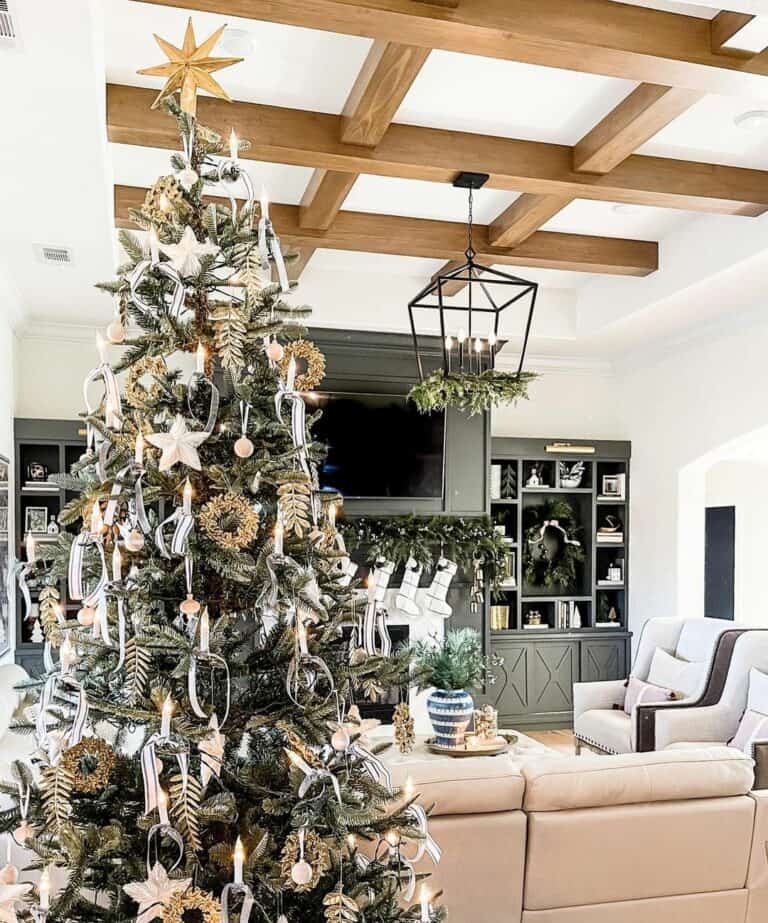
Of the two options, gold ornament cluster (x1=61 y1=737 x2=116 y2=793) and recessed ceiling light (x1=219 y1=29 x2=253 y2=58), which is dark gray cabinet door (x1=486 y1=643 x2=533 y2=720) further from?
gold ornament cluster (x1=61 y1=737 x2=116 y2=793)

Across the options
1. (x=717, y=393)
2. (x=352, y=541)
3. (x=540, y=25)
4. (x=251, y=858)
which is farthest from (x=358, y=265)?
(x=251, y=858)

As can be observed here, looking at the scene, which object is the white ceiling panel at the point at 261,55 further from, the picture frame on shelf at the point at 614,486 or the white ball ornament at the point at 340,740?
the picture frame on shelf at the point at 614,486

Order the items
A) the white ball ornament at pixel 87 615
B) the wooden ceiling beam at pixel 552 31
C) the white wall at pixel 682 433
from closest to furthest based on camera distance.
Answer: the white ball ornament at pixel 87 615 < the wooden ceiling beam at pixel 552 31 < the white wall at pixel 682 433

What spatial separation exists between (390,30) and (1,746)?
271 cm

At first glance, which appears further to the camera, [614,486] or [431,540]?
[614,486]

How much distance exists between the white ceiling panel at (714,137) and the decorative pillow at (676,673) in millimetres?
2652

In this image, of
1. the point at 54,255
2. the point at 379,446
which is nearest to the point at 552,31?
the point at 54,255

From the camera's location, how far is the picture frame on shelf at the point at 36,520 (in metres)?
5.62

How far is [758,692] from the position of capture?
14.5ft

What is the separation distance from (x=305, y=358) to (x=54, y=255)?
2.78 metres

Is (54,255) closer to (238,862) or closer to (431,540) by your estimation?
(431,540)

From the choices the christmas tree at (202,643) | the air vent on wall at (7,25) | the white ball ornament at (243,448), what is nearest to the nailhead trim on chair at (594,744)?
the christmas tree at (202,643)

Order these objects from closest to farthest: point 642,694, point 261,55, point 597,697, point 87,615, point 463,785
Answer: point 87,615 → point 463,785 → point 261,55 → point 642,694 → point 597,697

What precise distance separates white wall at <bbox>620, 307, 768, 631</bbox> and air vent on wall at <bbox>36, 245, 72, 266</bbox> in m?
3.95
